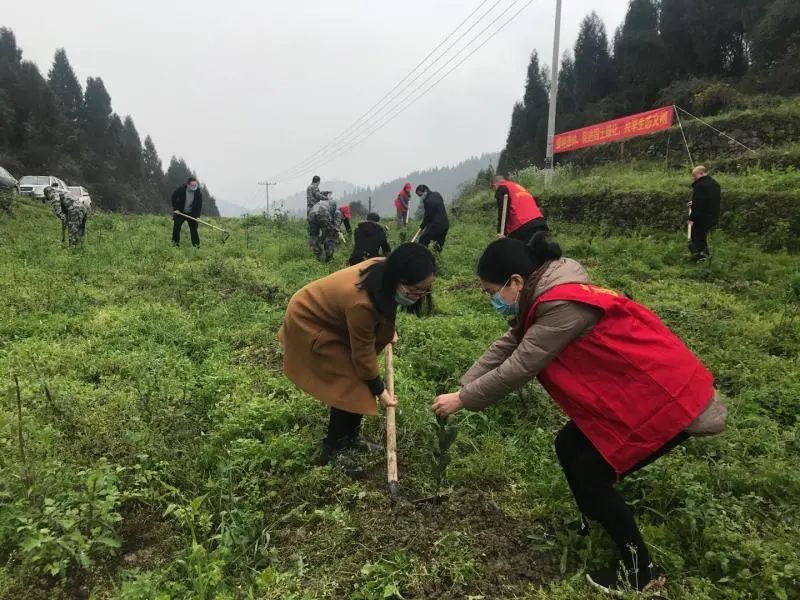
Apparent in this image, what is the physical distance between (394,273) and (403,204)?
43.2ft

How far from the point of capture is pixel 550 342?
1929 millimetres

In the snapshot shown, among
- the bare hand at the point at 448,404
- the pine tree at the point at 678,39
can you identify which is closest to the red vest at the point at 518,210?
the bare hand at the point at 448,404

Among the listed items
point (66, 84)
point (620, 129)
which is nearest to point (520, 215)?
point (620, 129)

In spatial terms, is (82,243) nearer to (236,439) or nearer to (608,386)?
(236,439)

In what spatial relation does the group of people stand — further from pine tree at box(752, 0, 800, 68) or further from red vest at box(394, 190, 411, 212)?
pine tree at box(752, 0, 800, 68)

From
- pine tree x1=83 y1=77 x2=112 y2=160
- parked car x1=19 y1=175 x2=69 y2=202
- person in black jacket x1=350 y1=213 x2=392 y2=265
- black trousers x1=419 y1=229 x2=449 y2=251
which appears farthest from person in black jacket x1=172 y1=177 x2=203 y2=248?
pine tree x1=83 y1=77 x2=112 y2=160

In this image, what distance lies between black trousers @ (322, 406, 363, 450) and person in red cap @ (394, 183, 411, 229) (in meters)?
12.3

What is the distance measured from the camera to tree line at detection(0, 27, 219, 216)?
39906mm

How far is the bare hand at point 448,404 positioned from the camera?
221 cm

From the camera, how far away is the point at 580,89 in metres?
33.2

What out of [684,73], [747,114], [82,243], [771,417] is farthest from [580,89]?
[771,417]

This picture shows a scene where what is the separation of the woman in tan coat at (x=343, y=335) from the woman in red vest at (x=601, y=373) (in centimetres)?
62

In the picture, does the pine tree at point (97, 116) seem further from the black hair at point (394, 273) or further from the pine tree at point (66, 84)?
the black hair at point (394, 273)

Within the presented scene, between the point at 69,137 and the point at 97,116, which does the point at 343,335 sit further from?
the point at 97,116
